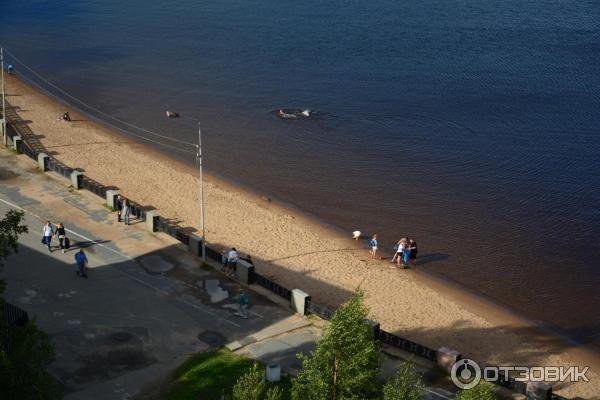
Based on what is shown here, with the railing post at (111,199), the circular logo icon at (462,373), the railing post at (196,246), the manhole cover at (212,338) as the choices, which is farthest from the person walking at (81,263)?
the circular logo icon at (462,373)

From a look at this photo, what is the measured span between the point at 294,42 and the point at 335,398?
222ft

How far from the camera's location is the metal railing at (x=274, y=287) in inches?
1126

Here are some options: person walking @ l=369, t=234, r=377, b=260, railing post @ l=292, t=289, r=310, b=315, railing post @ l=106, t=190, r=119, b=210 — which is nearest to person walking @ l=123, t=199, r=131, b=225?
railing post @ l=106, t=190, r=119, b=210

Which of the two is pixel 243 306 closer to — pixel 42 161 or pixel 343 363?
pixel 343 363

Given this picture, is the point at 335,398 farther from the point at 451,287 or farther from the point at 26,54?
the point at 26,54

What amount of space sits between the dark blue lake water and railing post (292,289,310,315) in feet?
38.2

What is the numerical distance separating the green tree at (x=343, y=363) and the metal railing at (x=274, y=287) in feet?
38.1

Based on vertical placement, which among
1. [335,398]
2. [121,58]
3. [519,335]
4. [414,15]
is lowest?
[519,335]

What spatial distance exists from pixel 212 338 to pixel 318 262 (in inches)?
429

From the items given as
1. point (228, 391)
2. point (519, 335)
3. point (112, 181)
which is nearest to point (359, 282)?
point (519, 335)

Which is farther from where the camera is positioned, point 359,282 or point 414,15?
point 414,15

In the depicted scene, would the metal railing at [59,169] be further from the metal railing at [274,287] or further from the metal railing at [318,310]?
the metal railing at [318,310]

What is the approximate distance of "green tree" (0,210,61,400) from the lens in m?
16.0

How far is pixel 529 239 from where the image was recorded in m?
41.1
